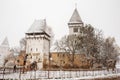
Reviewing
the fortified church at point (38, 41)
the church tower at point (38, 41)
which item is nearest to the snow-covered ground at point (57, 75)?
the fortified church at point (38, 41)

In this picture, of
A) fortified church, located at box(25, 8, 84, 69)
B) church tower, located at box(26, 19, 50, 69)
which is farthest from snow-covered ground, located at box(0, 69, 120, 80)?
church tower, located at box(26, 19, 50, 69)

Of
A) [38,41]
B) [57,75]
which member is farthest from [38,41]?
[57,75]

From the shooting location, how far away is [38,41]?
11.1 meters

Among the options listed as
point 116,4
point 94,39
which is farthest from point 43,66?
point 116,4

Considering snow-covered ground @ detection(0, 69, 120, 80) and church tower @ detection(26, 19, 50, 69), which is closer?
snow-covered ground @ detection(0, 69, 120, 80)

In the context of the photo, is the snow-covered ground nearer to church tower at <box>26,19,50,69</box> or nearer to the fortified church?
the fortified church

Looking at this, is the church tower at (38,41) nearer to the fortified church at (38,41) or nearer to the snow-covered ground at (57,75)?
→ the fortified church at (38,41)

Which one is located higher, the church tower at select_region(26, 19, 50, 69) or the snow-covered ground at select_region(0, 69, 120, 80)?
the church tower at select_region(26, 19, 50, 69)

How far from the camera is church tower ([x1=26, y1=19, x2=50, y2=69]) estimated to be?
10.6 meters

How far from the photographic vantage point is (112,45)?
10.1 metres

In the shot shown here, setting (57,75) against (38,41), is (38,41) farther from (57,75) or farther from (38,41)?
(57,75)

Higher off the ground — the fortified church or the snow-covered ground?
the fortified church

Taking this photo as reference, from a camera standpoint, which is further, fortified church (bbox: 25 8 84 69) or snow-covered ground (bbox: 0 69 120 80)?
fortified church (bbox: 25 8 84 69)

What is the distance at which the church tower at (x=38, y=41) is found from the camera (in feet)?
34.8
